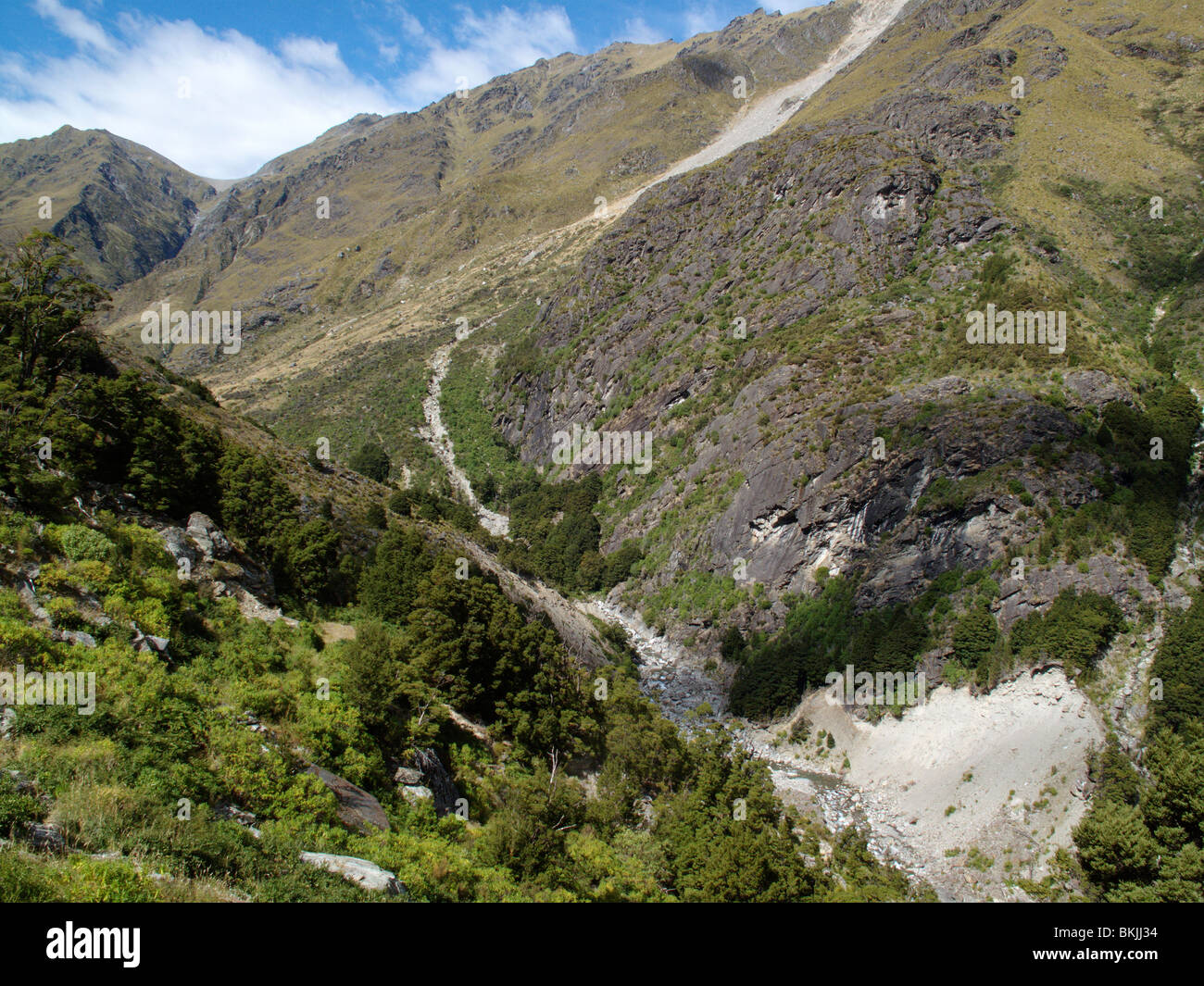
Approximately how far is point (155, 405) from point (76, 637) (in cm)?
1565

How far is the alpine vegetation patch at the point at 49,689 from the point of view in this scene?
952cm

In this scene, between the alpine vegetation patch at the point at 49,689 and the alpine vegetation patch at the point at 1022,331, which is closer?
the alpine vegetation patch at the point at 49,689

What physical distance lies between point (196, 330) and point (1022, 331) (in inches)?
8599

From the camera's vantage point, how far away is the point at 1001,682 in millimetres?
34312

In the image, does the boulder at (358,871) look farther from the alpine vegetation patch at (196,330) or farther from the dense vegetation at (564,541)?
the alpine vegetation patch at (196,330)

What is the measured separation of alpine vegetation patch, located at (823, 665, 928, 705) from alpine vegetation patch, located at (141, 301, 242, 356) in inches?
6929

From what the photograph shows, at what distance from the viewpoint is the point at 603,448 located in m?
71.8

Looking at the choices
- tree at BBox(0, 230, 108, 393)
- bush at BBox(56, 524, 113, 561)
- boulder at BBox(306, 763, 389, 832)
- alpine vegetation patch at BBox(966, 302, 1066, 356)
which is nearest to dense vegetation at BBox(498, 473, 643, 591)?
tree at BBox(0, 230, 108, 393)

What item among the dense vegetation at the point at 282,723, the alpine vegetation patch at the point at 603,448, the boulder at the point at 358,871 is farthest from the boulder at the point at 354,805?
the alpine vegetation patch at the point at 603,448

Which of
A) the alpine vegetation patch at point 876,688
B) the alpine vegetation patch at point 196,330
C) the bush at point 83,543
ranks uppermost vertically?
the alpine vegetation patch at point 196,330

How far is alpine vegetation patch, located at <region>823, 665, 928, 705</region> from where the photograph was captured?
36594mm

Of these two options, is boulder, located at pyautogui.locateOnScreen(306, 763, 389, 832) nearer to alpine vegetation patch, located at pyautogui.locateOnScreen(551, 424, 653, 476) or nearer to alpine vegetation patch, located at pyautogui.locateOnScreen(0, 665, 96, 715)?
alpine vegetation patch, located at pyautogui.locateOnScreen(0, 665, 96, 715)

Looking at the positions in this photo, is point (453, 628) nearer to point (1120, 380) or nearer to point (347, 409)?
point (1120, 380)

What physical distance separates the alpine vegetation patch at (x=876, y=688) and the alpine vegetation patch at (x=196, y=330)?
176m
